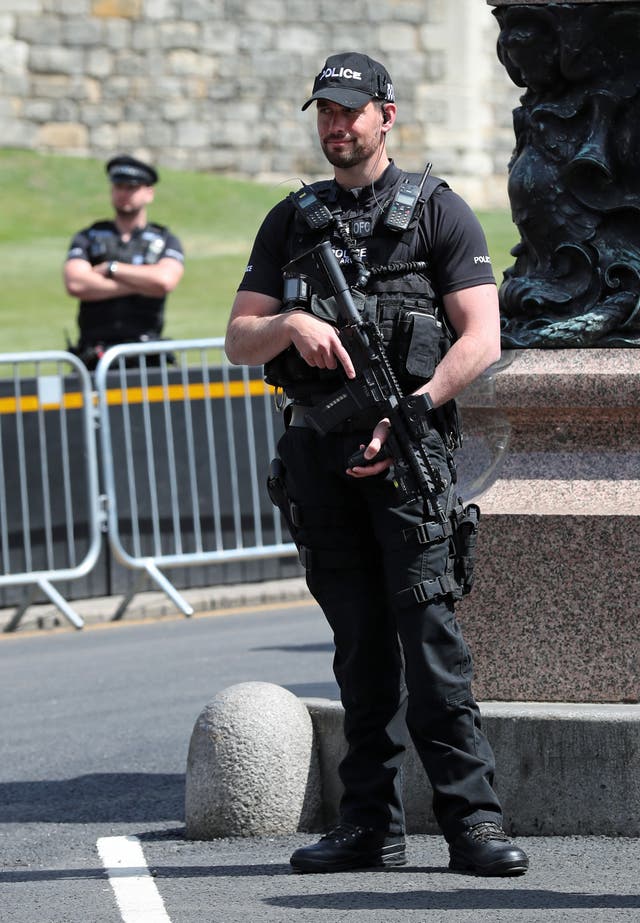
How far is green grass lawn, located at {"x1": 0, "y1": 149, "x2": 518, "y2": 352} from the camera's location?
24.8 metres

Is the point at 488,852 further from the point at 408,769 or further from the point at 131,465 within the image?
the point at 131,465

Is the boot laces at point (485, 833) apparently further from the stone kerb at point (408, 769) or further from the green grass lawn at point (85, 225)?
the green grass lawn at point (85, 225)

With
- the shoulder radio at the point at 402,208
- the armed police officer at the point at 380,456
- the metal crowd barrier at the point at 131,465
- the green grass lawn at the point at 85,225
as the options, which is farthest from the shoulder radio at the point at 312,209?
the green grass lawn at the point at 85,225

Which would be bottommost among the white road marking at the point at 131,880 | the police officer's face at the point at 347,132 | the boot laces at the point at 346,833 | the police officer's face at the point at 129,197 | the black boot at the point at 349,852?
the white road marking at the point at 131,880

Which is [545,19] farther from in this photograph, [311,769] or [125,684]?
[125,684]

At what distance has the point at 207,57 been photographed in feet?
134

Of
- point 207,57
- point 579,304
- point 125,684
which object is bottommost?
point 125,684

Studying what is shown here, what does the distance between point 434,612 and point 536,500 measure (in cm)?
82

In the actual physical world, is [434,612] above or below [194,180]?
below

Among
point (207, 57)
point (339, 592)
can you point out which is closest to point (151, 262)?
point (339, 592)

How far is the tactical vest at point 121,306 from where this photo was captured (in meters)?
12.0

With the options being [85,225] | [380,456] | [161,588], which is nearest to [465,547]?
[380,456]

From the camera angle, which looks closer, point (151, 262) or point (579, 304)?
point (579, 304)

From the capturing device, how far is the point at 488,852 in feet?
16.1
